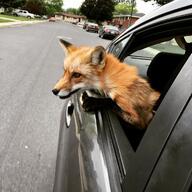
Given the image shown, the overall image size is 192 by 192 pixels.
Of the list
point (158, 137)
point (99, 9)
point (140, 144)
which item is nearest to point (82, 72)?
point (140, 144)

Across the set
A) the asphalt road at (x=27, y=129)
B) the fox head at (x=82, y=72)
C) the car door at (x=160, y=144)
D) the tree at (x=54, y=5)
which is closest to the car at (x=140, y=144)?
the car door at (x=160, y=144)

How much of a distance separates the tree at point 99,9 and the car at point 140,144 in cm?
8696

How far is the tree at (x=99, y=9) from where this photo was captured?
87.8 meters

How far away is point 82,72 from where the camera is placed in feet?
9.82

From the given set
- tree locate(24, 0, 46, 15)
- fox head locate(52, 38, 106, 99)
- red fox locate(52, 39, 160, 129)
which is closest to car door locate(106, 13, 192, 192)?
red fox locate(52, 39, 160, 129)

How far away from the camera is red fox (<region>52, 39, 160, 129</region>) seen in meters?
2.37

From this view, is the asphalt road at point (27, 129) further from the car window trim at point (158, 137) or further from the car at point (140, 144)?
the car window trim at point (158, 137)

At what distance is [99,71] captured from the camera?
2852 mm

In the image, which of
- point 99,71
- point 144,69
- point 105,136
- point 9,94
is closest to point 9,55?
point 9,94

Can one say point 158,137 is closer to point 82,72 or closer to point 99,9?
point 82,72

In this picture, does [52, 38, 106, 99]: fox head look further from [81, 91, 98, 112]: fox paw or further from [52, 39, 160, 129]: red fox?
[81, 91, 98, 112]: fox paw

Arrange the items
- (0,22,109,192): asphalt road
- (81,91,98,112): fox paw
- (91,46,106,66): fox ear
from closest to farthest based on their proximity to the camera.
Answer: (81,91,98,112): fox paw → (91,46,106,66): fox ear → (0,22,109,192): asphalt road

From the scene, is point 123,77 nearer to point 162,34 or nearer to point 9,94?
point 162,34

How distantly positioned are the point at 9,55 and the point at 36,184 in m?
10.4
